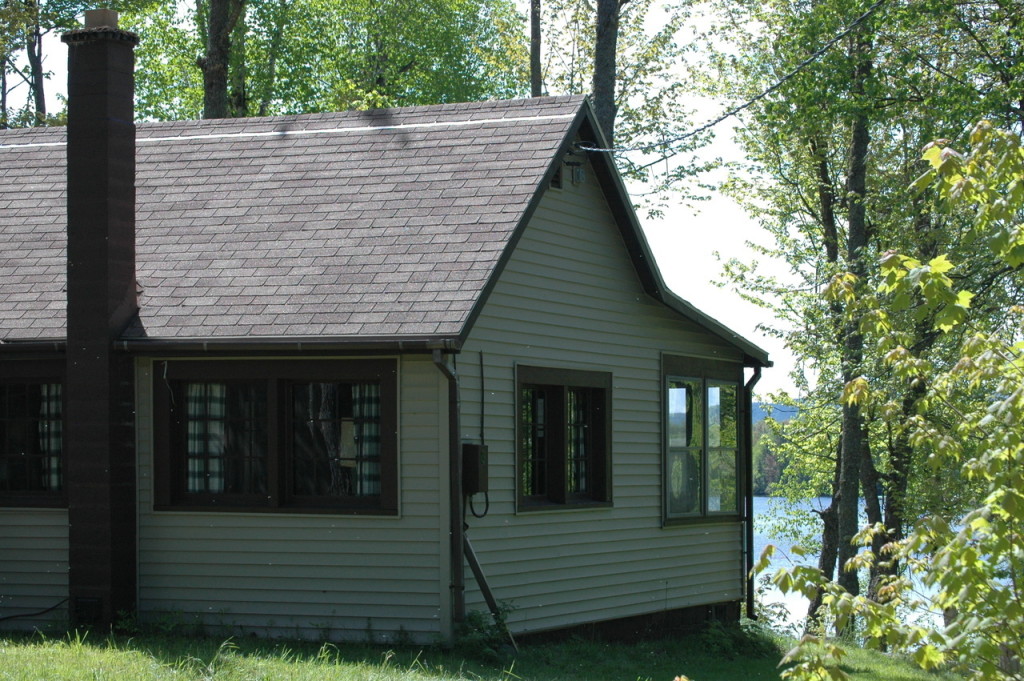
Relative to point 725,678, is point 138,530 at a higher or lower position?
higher

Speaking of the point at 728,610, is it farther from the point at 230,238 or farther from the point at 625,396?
the point at 230,238

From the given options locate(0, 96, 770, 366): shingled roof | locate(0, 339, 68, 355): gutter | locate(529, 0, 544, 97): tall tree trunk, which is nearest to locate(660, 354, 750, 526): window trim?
locate(0, 96, 770, 366): shingled roof

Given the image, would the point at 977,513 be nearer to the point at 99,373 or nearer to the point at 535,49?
the point at 99,373

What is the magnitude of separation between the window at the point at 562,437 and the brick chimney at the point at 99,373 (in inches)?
143

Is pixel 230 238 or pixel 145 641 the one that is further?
pixel 230 238

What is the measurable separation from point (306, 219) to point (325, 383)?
6.14ft

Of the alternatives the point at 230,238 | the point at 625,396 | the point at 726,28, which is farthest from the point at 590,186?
the point at 726,28

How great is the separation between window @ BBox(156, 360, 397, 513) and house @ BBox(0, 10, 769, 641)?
0.07 ft

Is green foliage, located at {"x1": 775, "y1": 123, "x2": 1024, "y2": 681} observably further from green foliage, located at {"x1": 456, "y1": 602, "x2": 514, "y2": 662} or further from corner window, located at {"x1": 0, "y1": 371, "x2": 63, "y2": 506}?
corner window, located at {"x1": 0, "y1": 371, "x2": 63, "y2": 506}

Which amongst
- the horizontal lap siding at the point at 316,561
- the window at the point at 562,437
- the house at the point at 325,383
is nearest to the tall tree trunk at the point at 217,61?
the house at the point at 325,383

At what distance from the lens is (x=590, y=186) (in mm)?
14320

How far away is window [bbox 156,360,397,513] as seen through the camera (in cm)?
1179

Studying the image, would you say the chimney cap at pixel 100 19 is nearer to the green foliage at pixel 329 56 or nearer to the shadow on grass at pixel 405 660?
the shadow on grass at pixel 405 660

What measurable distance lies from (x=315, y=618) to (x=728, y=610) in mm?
6274
